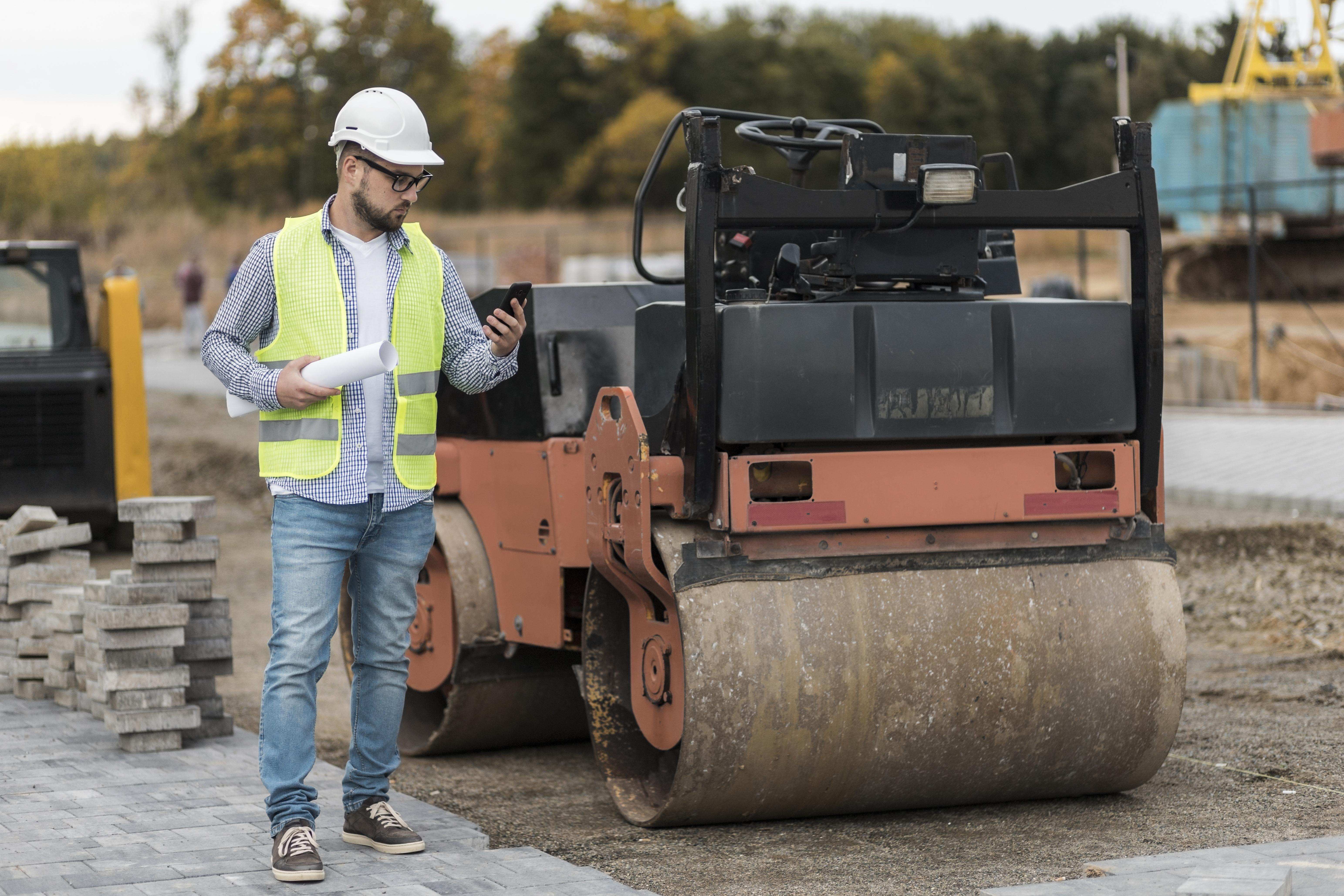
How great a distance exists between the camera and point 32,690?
265 inches

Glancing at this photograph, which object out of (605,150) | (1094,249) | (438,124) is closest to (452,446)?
(1094,249)

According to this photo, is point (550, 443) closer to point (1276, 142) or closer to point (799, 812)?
point (799, 812)

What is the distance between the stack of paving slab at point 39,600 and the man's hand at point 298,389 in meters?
2.68

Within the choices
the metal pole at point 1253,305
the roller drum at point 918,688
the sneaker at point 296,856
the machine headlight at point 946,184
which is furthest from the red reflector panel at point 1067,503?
the metal pole at point 1253,305

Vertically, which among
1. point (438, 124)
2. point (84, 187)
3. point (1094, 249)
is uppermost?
point (438, 124)

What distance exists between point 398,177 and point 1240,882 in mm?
2728

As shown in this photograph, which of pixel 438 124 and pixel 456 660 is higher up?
pixel 438 124

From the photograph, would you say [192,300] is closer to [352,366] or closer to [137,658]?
[137,658]

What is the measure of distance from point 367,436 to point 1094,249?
45.2 metres

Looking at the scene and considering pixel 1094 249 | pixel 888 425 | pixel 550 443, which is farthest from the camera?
pixel 1094 249

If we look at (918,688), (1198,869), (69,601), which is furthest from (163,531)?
(1198,869)

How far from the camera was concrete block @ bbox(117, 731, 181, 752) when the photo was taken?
228 inches

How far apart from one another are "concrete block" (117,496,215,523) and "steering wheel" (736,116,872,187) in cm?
236

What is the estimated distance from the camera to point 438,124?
229 feet
